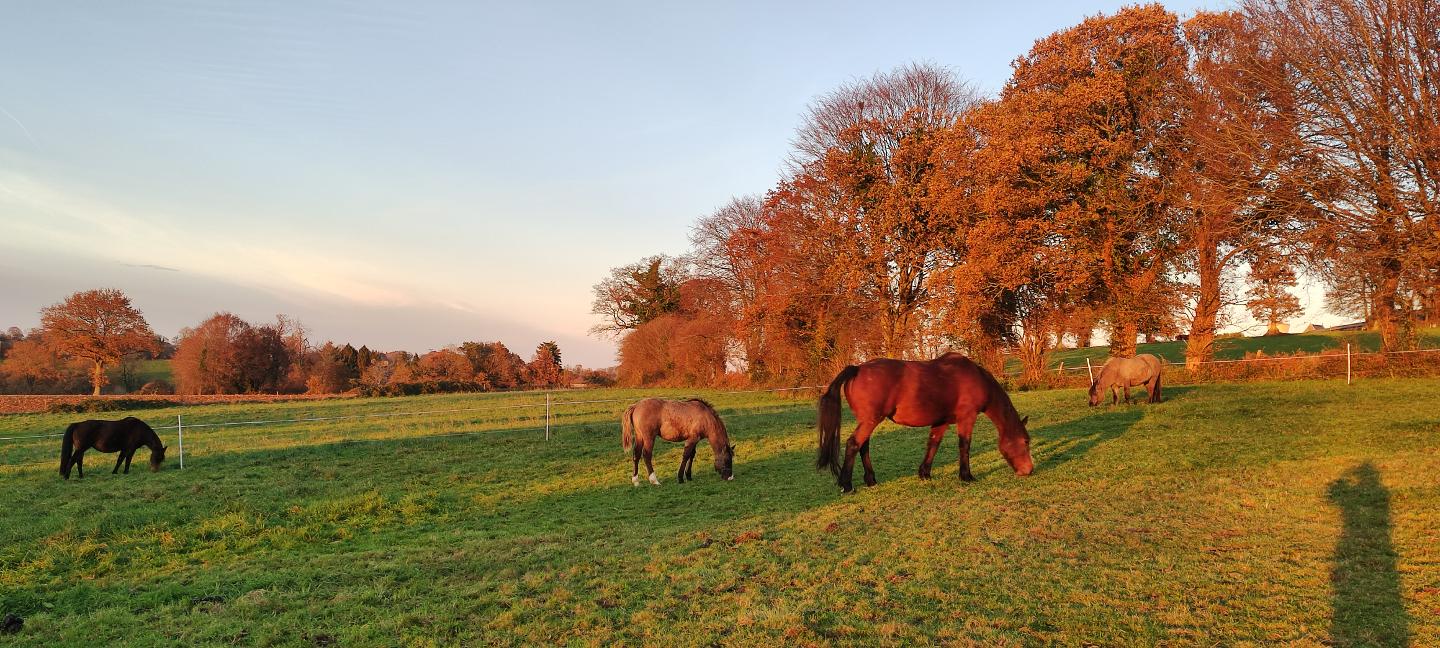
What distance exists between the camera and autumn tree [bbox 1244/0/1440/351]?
10.7 metres

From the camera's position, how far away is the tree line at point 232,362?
4222cm

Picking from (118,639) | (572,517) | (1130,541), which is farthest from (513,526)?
(1130,541)

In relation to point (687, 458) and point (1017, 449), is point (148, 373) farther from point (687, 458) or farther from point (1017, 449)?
point (1017, 449)

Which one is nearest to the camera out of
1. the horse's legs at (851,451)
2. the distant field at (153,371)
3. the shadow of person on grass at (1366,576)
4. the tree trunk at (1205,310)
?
the shadow of person on grass at (1366,576)

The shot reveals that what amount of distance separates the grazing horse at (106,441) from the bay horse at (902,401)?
44.3 feet

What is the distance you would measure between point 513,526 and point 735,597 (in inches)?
162

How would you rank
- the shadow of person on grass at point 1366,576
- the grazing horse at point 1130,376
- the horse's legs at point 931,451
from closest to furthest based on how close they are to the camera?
the shadow of person on grass at point 1366,576 < the horse's legs at point 931,451 < the grazing horse at point 1130,376

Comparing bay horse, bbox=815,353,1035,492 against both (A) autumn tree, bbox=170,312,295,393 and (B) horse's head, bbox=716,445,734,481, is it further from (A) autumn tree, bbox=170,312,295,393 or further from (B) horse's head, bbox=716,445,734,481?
(A) autumn tree, bbox=170,312,295,393

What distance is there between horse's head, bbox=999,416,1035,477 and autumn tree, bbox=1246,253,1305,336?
1660 cm

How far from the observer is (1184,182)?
17.7 m

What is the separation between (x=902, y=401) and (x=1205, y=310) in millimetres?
19368

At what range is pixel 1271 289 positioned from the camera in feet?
72.7

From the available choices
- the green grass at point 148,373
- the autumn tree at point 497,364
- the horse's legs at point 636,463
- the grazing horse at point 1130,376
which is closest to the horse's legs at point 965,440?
the horse's legs at point 636,463

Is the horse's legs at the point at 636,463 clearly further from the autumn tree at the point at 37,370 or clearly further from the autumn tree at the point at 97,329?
the autumn tree at the point at 37,370
